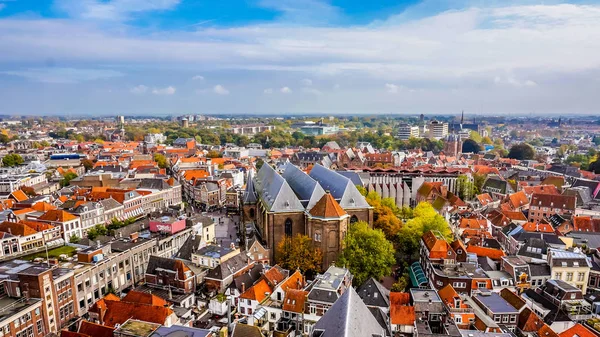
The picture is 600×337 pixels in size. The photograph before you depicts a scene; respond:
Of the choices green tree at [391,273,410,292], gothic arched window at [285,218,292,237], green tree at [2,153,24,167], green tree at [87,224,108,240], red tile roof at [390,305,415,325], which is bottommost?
green tree at [391,273,410,292]

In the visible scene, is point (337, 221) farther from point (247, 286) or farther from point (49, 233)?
point (49, 233)

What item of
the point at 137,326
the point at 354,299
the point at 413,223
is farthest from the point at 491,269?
the point at 137,326

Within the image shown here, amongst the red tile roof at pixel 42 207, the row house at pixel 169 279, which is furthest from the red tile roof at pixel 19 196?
the row house at pixel 169 279

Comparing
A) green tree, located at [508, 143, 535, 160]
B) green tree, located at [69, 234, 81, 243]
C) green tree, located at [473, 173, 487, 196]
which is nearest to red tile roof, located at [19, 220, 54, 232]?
green tree, located at [69, 234, 81, 243]

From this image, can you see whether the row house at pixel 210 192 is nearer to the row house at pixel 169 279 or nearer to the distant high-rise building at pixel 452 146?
the row house at pixel 169 279

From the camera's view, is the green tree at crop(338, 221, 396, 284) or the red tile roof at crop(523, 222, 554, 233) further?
the red tile roof at crop(523, 222, 554, 233)

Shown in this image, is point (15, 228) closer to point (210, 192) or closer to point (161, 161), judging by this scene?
point (210, 192)

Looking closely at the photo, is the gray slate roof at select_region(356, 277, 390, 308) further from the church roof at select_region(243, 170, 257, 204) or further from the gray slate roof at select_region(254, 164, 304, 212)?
the church roof at select_region(243, 170, 257, 204)

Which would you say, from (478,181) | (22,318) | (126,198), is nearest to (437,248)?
(22,318)
